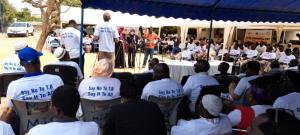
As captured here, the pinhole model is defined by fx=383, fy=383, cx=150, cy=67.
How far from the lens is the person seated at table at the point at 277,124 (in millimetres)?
2344

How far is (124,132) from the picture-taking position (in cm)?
288

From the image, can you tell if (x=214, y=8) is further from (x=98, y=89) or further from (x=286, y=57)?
(x=286, y=57)

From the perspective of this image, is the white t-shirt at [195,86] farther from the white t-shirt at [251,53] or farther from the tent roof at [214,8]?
the white t-shirt at [251,53]

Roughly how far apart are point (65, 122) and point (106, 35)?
5946 mm

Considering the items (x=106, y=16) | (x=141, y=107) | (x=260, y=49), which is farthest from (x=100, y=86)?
(x=260, y=49)

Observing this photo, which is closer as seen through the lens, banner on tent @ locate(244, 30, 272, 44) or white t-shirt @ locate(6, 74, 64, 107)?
white t-shirt @ locate(6, 74, 64, 107)

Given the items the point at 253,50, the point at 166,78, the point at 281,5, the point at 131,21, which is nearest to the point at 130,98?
the point at 166,78

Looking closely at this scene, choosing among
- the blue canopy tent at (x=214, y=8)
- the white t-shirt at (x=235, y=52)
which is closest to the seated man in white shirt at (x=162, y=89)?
the blue canopy tent at (x=214, y=8)

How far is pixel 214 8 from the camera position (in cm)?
883

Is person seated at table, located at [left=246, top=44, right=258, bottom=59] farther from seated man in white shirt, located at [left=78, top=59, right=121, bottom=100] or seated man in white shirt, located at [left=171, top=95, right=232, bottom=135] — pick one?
seated man in white shirt, located at [left=171, top=95, right=232, bottom=135]

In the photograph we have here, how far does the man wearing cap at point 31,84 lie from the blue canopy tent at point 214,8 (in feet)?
8.81

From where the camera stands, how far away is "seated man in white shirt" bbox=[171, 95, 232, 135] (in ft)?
9.07

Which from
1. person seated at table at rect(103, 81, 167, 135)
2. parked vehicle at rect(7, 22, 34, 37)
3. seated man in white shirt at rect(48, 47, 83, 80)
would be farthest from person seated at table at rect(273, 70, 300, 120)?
parked vehicle at rect(7, 22, 34, 37)

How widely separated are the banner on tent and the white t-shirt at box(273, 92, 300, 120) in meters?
22.0
